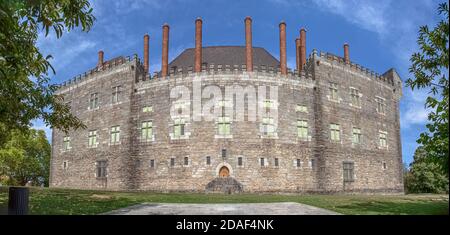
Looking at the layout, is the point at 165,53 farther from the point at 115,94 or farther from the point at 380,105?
the point at 380,105

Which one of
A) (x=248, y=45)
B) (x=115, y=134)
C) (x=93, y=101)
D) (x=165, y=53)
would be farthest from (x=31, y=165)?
(x=248, y=45)

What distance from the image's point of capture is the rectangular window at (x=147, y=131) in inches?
1315

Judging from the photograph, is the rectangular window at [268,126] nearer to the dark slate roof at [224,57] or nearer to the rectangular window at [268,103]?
the rectangular window at [268,103]

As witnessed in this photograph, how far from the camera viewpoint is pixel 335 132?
34.7 meters

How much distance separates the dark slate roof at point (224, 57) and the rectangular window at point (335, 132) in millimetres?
8228

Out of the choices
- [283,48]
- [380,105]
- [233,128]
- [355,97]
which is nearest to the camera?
[233,128]

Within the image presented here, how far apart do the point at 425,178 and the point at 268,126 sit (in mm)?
21252

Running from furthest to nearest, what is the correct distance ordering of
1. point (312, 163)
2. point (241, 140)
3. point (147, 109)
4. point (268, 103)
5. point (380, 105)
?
point (380, 105) → point (147, 109) → point (312, 163) → point (268, 103) → point (241, 140)

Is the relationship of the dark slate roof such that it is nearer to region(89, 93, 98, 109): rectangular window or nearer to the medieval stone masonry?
the medieval stone masonry

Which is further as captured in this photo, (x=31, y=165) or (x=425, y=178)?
(x=31, y=165)

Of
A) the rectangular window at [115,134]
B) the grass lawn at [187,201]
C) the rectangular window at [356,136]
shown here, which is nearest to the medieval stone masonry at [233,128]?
the rectangular window at [356,136]

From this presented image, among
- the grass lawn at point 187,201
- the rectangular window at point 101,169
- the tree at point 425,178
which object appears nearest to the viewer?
the grass lawn at point 187,201
